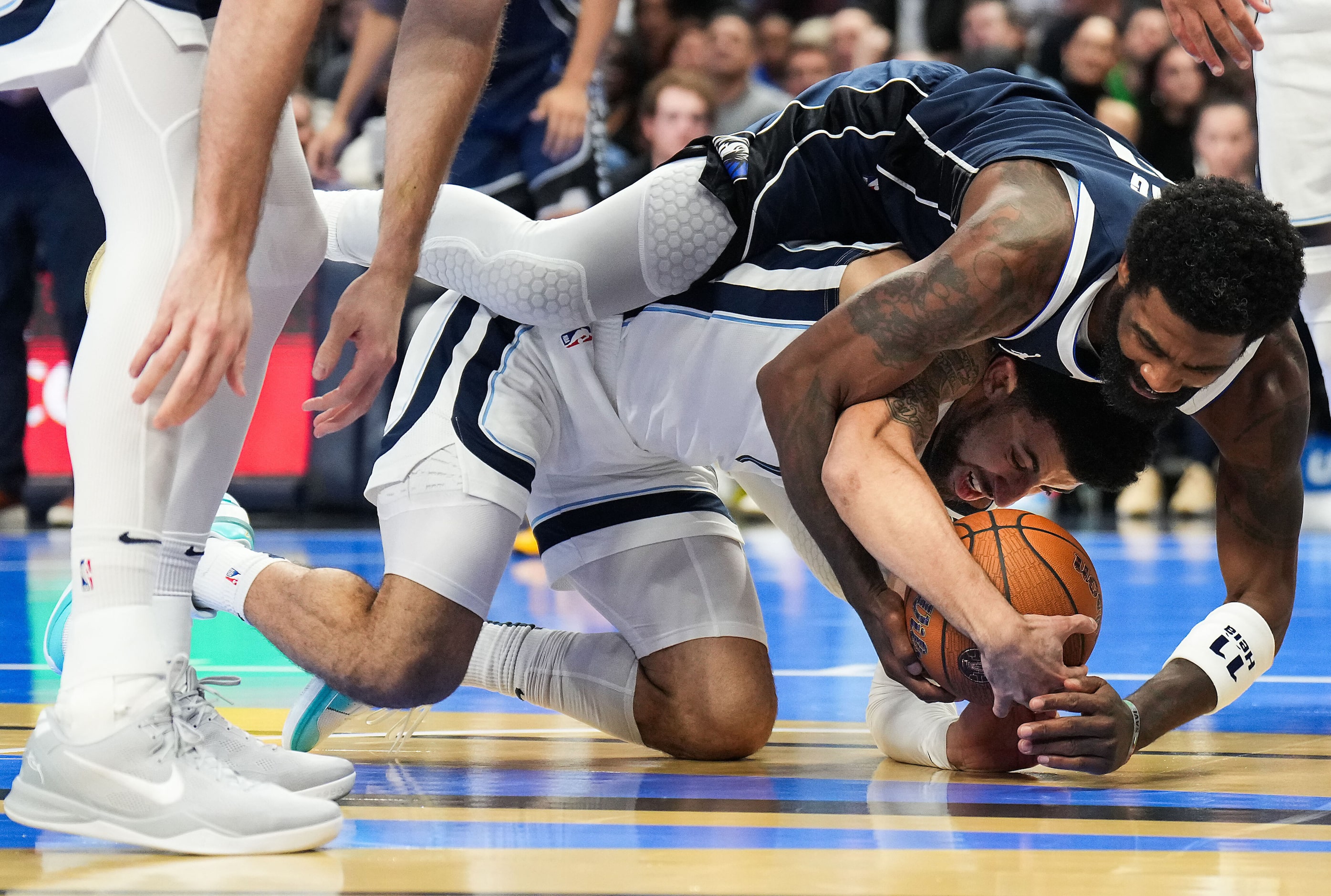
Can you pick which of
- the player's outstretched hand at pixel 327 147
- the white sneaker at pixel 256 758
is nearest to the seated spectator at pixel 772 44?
the player's outstretched hand at pixel 327 147

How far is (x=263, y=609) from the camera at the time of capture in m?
3.34

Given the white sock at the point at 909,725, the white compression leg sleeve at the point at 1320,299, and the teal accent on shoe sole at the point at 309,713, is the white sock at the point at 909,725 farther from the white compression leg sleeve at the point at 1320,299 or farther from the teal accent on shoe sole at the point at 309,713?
the white compression leg sleeve at the point at 1320,299

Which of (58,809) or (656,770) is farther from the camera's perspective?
(656,770)

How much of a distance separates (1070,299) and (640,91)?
687cm

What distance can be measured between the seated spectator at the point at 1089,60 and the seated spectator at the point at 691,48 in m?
2.18

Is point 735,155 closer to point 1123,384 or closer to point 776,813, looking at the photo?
point 1123,384

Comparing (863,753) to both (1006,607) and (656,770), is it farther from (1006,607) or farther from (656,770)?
(1006,607)

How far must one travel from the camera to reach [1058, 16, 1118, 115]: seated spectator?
930 cm

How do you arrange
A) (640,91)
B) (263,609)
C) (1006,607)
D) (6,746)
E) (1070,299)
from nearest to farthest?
(1006,607)
(1070,299)
(6,746)
(263,609)
(640,91)

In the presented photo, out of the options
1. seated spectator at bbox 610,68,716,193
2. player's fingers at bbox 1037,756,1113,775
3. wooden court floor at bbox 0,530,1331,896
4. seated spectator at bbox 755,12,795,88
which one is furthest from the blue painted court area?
seated spectator at bbox 755,12,795,88

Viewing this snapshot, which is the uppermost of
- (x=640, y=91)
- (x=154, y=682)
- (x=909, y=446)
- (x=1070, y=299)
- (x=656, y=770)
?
(x=640, y=91)

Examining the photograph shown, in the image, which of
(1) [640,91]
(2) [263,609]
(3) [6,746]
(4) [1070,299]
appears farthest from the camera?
(1) [640,91]

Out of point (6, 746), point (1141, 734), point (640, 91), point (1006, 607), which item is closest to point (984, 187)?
Answer: point (1006, 607)

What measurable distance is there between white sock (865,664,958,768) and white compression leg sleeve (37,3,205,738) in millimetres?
1488
